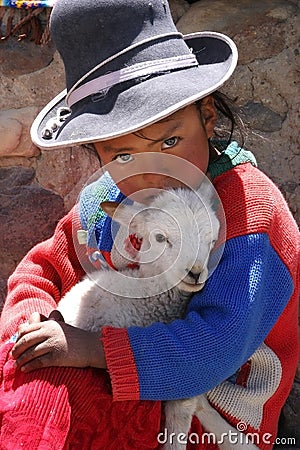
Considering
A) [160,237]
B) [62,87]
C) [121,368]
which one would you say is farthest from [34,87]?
[121,368]

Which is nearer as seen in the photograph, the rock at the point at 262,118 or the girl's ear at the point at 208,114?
the girl's ear at the point at 208,114

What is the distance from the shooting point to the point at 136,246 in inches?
57.7

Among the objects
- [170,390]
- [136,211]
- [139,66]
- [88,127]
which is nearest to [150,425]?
[170,390]

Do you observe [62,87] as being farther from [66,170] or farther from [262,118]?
[262,118]

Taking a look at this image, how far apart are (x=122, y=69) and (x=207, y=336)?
534 mm

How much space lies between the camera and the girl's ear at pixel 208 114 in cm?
151

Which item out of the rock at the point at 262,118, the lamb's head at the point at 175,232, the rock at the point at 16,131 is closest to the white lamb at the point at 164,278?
the lamb's head at the point at 175,232

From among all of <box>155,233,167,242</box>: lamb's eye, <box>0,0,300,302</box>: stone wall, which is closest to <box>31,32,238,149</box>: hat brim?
<box>155,233,167,242</box>: lamb's eye

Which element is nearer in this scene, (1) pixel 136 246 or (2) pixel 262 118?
(1) pixel 136 246

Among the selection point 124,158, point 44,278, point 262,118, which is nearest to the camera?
point 124,158

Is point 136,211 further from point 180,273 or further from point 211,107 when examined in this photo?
point 211,107

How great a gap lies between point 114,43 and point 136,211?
1.07 feet

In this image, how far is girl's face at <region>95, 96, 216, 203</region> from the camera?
140cm

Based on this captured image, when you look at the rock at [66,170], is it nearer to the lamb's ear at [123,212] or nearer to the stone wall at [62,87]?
the stone wall at [62,87]
